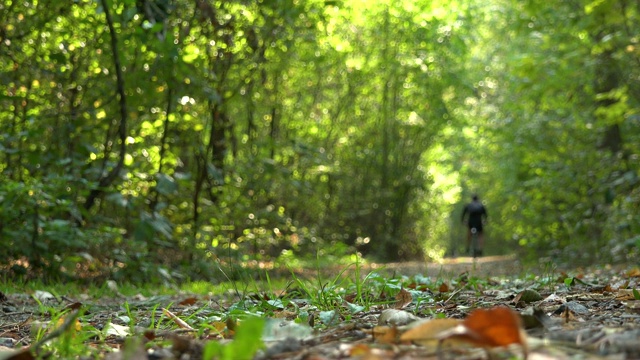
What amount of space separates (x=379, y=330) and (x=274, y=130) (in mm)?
10253

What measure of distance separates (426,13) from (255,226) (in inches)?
308

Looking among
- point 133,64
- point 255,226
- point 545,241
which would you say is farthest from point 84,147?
point 545,241

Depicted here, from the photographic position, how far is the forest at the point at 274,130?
18.8ft

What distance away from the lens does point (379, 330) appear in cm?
182

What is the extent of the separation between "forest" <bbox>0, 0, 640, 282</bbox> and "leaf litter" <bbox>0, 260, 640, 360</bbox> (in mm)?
1768

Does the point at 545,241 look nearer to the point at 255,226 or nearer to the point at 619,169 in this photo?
the point at 619,169

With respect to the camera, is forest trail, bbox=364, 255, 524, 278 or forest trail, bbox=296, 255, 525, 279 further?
forest trail, bbox=364, 255, 524, 278

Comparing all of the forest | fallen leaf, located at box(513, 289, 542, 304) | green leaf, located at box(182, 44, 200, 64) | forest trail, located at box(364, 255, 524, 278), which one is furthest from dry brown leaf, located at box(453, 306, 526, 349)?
green leaf, located at box(182, 44, 200, 64)

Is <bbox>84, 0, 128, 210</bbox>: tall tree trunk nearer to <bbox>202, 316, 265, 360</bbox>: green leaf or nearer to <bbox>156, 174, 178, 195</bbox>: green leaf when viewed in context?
<bbox>156, 174, 178, 195</bbox>: green leaf

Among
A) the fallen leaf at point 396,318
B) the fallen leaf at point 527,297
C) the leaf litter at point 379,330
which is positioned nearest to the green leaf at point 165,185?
the leaf litter at point 379,330

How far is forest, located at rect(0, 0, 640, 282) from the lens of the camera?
5.74m

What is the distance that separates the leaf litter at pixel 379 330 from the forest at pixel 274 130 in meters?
1.77

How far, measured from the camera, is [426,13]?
14633mm

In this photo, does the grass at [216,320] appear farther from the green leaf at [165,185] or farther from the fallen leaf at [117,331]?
the green leaf at [165,185]
